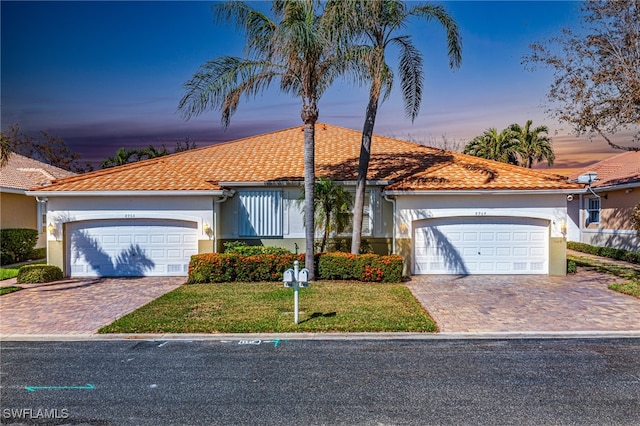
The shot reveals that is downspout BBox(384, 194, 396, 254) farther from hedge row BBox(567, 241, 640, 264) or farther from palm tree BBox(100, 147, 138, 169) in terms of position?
palm tree BBox(100, 147, 138, 169)

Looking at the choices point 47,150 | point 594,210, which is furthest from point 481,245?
point 47,150

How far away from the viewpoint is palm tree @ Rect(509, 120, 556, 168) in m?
39.2

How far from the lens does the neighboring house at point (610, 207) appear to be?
65.0 feet

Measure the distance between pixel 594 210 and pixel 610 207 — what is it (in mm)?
1904

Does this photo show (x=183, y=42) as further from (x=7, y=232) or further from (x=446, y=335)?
(x=446, y=335)

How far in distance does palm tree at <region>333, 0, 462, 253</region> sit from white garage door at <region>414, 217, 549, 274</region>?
2.88 metres

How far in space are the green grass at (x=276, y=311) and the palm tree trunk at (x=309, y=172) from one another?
1099 mm

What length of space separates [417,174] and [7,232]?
18344mm

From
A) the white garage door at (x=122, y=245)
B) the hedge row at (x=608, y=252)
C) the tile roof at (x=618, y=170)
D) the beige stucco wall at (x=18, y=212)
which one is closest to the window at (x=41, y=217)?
the beige stucco wall at (x=18, y=212)

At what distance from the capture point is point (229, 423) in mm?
5082

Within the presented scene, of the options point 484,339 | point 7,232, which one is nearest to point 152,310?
point 484,339

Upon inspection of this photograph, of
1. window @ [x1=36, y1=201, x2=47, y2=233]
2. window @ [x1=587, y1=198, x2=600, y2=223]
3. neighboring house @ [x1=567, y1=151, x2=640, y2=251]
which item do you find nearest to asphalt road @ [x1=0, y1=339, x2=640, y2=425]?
neighboring house @ [x1=567, y1=151, x2=640, y2=251]

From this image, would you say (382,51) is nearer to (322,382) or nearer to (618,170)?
(322,382)

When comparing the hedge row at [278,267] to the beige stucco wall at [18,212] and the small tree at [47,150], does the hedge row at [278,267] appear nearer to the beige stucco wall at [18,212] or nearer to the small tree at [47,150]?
the beige stucco wall at [18,212]
